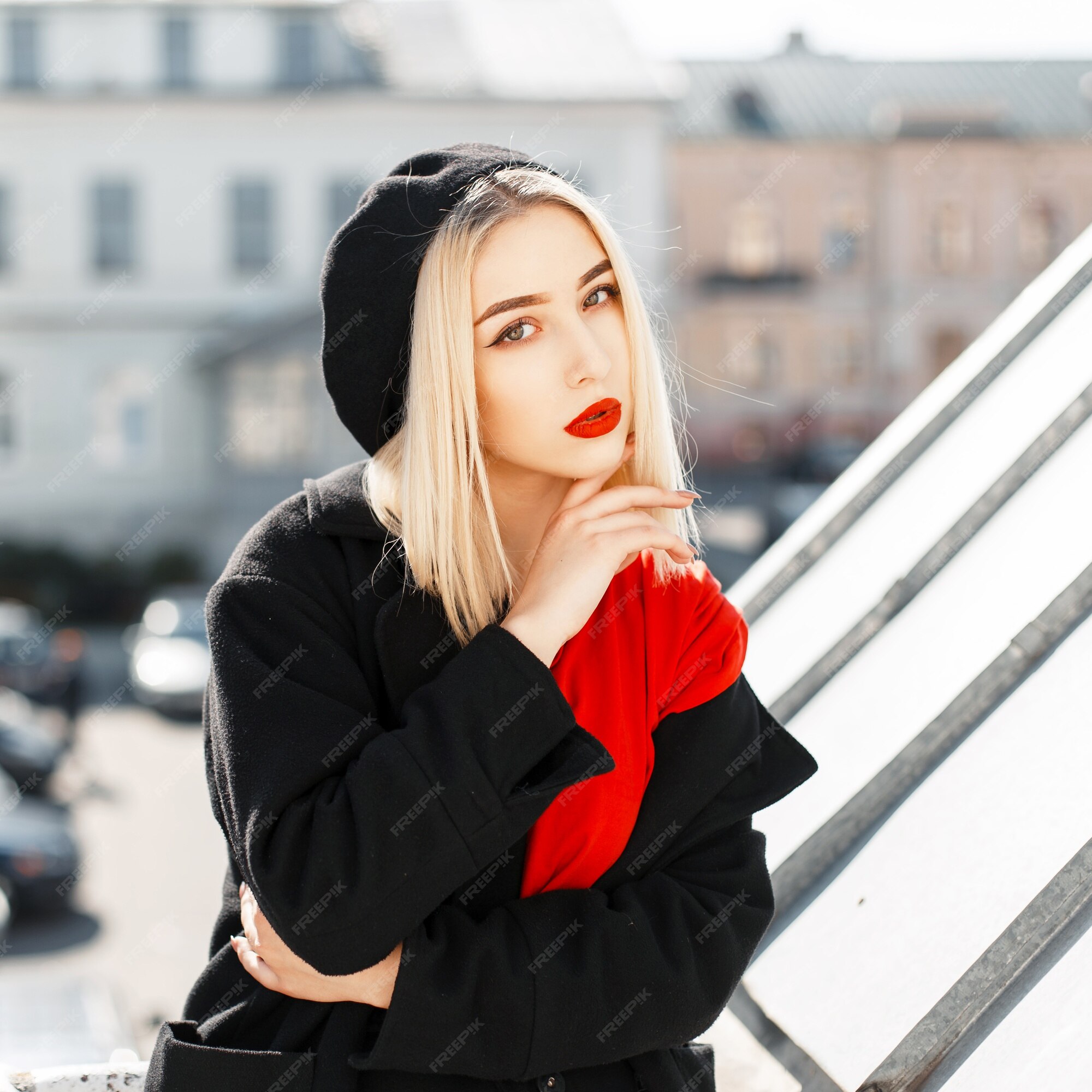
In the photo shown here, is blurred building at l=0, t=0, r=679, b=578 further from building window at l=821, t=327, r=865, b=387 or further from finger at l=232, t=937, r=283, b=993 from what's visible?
finger at l=232, t=937, r=283, b=993

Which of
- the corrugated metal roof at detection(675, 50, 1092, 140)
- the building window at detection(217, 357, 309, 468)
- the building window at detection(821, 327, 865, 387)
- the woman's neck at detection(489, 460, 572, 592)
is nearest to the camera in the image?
the woman's neck at detection(489, 460, 572, 592)

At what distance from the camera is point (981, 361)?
2912 mm

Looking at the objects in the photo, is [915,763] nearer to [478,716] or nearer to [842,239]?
[478,716]

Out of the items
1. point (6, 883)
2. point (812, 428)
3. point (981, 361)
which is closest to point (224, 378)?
point (812, 428)

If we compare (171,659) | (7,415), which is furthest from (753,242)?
(171,659)

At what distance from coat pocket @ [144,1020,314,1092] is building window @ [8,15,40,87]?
25.1m

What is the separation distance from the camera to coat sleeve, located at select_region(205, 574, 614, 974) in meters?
1.32

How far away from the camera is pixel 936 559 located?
2.35 m

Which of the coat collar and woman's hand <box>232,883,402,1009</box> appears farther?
the coat collar

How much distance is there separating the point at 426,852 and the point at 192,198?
79.0 feet

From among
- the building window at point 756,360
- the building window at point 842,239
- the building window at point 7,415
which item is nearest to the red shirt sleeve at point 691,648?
the building window at point 7,415

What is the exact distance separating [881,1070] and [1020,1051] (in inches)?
7.9

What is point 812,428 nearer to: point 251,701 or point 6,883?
point 6,883

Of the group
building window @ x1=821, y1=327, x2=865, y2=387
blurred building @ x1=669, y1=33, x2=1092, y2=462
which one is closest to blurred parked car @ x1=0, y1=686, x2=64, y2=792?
blurred building @ x1=669, y1=33, x2=1092, y2=462
